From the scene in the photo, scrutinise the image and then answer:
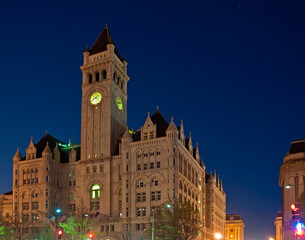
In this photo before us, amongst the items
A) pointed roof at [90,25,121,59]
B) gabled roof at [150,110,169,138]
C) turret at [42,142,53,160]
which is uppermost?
pointed roof at [90,25,121,59]

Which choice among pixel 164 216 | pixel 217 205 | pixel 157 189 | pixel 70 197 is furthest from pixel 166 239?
pixel 217 205

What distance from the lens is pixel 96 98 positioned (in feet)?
414

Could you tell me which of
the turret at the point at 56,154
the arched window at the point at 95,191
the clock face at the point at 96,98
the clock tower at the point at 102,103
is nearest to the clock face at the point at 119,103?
the clock tower at the point at 102,103

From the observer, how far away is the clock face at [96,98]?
125562mm

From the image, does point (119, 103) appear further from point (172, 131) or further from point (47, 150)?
point (172, 131)

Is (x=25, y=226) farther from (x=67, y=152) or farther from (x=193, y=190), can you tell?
(x=193, y=190)

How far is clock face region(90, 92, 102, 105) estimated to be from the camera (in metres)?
126

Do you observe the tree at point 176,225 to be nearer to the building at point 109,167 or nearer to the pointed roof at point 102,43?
the building at point 109,167

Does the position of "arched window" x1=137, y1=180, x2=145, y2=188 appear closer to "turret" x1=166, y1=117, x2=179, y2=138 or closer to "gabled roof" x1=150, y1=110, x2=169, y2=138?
"gabled roof" x1=150, y1=110, x2=169, y2=138

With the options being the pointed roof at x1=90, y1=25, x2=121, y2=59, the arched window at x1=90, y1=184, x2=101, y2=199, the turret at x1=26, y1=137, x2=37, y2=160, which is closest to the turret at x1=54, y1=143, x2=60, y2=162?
A: the turret at x1=26, y1=137, x2=37, y2=160

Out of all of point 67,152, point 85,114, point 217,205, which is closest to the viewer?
point 85,114

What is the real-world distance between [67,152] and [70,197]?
1608 cm

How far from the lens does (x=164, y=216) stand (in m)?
88.4

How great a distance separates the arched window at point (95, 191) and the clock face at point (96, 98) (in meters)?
24.3
